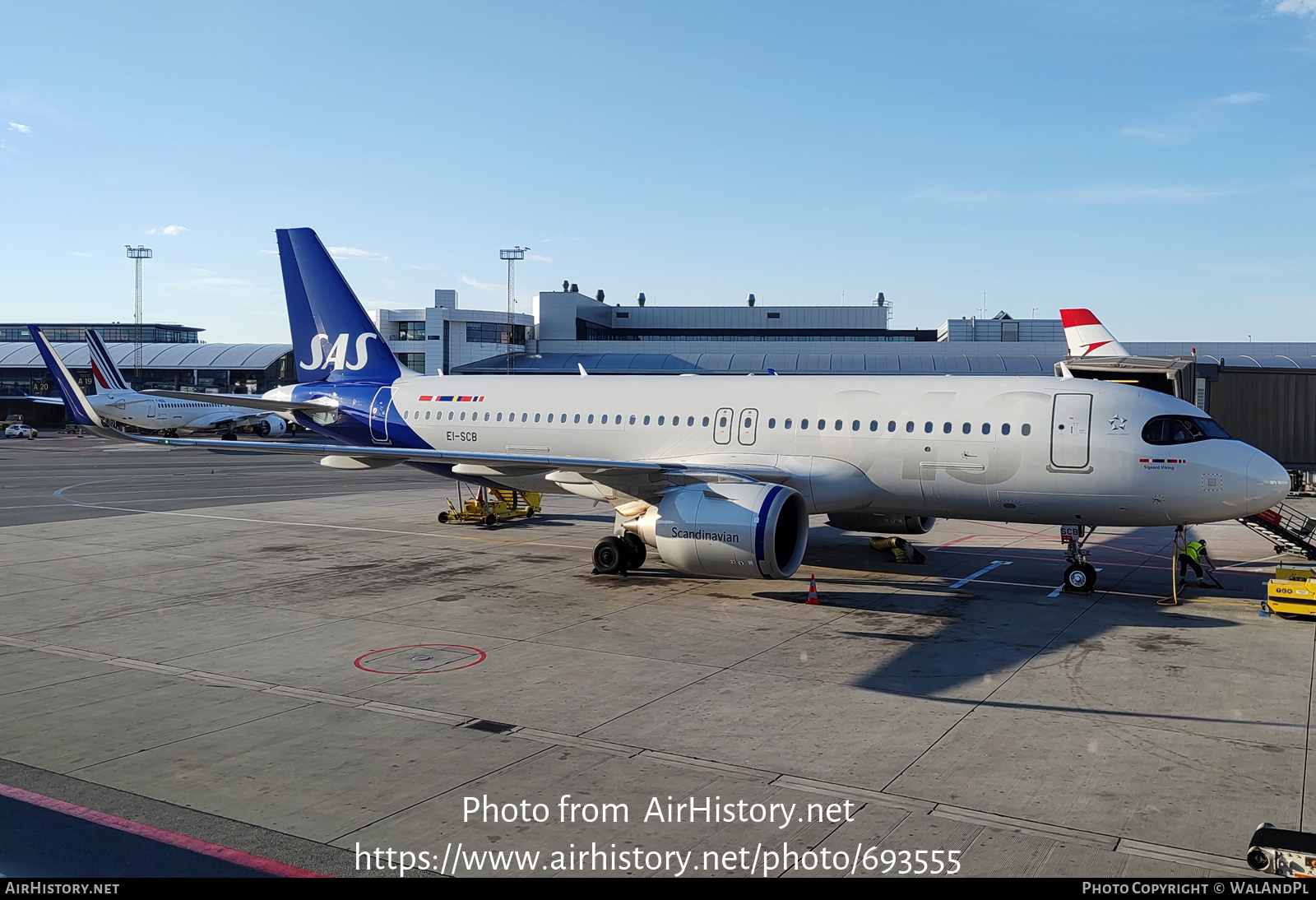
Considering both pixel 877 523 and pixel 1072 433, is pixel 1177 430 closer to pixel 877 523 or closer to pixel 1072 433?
pixel 1072 433

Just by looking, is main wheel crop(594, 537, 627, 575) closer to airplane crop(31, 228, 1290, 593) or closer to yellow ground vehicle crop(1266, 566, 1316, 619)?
airplane crop(31, 228, 1290, 593)

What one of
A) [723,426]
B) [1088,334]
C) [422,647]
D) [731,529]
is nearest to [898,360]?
[1088,334]

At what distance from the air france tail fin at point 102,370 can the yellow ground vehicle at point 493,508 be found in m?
52.6

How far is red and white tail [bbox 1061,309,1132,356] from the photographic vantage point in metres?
39.2

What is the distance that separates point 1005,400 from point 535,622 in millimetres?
10427

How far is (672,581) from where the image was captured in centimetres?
2012

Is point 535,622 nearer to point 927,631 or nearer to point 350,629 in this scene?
point 350,629

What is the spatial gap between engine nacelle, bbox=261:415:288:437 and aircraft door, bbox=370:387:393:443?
64806 millimetres

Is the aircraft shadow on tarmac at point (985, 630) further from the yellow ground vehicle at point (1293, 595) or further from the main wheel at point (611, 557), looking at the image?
the main wheel at point (611, 557)

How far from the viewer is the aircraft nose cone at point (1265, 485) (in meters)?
17.0

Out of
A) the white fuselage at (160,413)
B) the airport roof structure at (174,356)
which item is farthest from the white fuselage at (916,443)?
the airport roof structure at (174,356)

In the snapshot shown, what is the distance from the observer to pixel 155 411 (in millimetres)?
75250

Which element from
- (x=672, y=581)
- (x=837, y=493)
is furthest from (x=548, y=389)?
(x=837, y=493)

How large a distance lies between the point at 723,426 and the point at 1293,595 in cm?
1147
